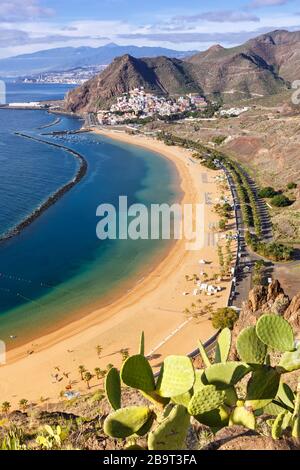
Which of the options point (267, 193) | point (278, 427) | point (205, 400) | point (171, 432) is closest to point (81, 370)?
point (278, 427)

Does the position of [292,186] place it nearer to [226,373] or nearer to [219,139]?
[219,139]

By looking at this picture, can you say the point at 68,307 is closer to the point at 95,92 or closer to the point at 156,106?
the point at 156,106

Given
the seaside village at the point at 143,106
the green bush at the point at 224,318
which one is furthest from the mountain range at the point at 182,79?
the green bush at the point at 224,318

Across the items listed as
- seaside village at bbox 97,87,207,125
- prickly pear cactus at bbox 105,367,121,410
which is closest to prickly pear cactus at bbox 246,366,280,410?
prickly pear cactus at bbox 105,367,121,410

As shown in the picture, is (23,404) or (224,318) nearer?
(23,404)

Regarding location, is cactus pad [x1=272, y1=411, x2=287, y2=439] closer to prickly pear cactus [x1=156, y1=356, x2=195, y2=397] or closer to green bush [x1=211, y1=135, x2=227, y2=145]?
prickly pear cactus [x1=156, y1=356, x2=195, y2=397]

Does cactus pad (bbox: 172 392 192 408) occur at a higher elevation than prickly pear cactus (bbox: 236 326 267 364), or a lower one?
lower

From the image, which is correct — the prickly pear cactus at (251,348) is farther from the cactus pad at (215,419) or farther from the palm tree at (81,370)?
the palm tree at (81,370)

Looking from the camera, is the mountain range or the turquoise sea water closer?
the turquoise sea water
